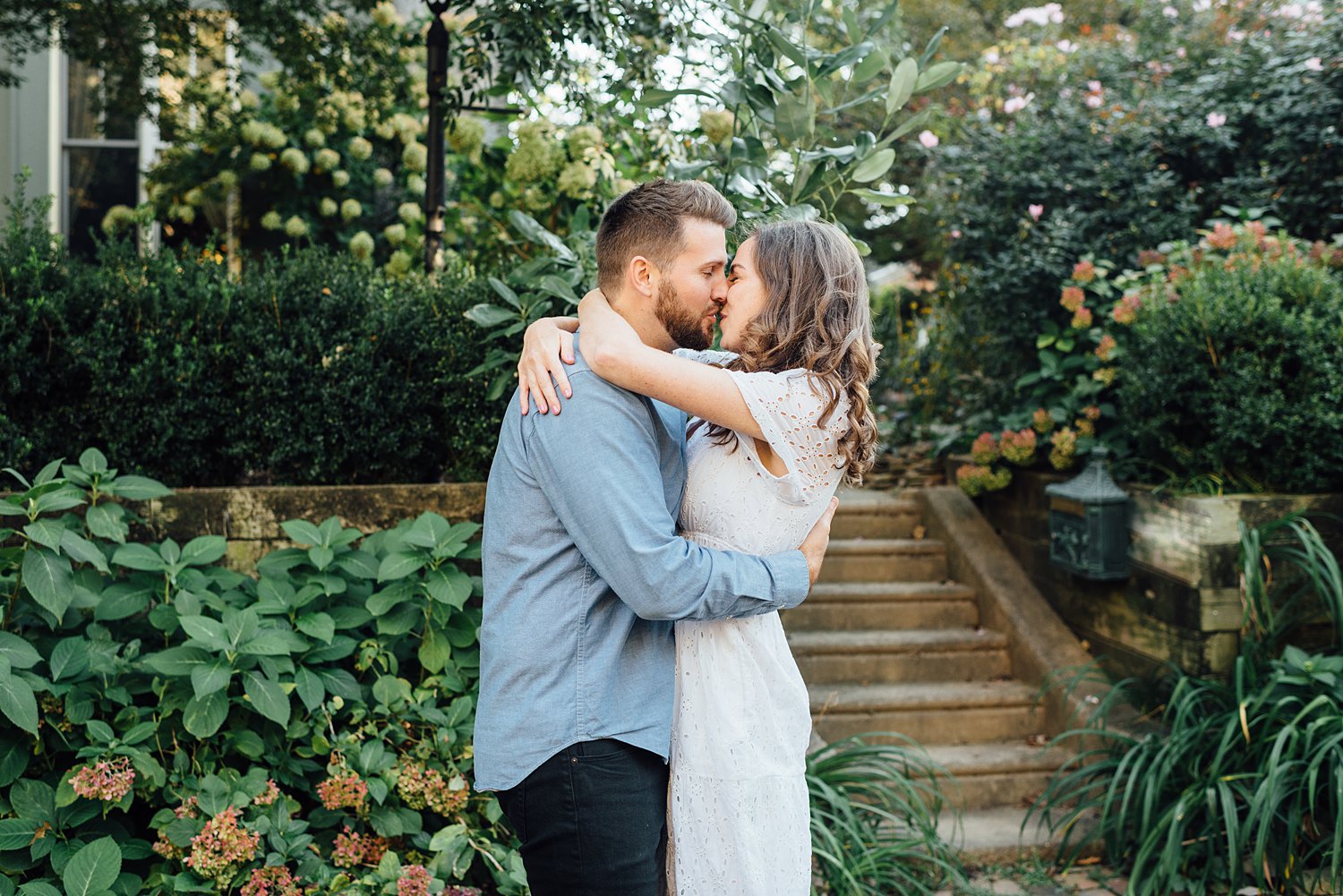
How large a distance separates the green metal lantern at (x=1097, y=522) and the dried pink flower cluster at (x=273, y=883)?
3393 mm

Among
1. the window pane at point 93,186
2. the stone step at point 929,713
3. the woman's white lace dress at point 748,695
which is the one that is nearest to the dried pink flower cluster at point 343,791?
the woman's white lace dress at point 748,695

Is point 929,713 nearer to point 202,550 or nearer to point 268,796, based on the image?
point 268,796

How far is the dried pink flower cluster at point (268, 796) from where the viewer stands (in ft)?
8.75

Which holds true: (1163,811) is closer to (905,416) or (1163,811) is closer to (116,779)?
(116,779)

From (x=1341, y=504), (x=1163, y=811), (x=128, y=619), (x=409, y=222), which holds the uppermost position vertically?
(x=409, y=222)

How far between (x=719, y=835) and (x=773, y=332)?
36.9 inches

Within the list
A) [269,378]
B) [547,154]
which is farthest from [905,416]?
[269,378]

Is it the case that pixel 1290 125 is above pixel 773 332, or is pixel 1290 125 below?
above

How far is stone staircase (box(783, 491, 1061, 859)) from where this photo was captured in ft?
13.6

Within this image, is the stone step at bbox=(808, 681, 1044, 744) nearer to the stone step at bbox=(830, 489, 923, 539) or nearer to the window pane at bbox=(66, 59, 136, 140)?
the stone step at bbox=(830, 489, 923, 539)

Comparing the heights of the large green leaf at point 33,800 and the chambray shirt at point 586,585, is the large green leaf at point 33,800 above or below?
below

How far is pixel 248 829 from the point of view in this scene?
8.54 ft

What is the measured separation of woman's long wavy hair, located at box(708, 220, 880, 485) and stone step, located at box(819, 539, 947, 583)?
11.0 ft

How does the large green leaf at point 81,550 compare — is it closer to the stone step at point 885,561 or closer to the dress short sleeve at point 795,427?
the dress short sleeve at point 795,427
